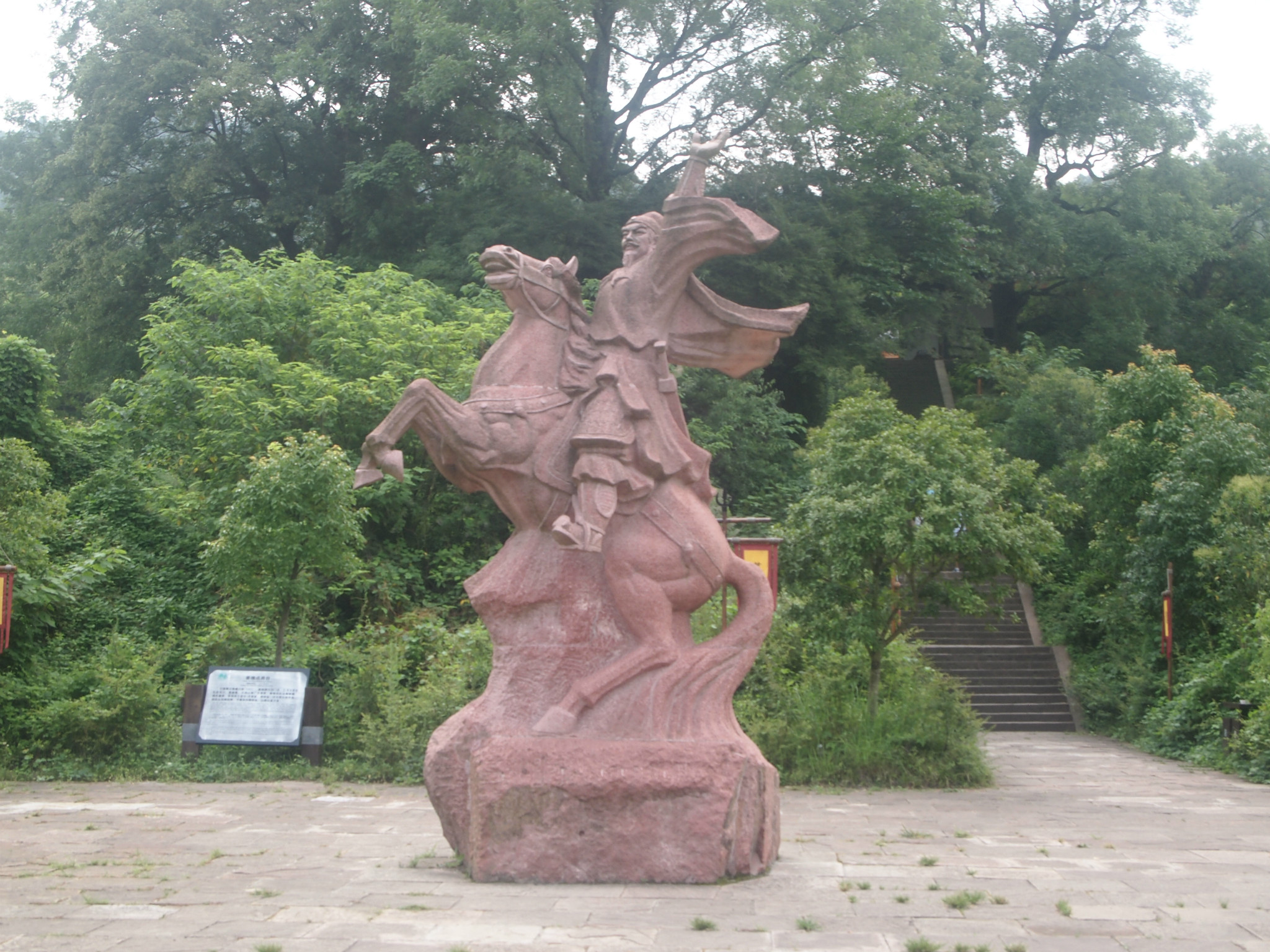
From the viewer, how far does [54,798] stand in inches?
394

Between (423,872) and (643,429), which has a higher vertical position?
(643,429)

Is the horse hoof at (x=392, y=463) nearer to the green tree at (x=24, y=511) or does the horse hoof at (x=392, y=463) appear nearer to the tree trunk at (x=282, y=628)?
the tree trunk at (x=282, y=628)

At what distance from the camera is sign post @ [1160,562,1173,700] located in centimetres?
1545

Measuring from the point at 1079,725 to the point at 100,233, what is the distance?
18.9 m

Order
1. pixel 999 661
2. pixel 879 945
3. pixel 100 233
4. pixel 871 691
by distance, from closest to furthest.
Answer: pixel 879 945 < pixel 871 691 < pixel 999 661 < pixel 100 233

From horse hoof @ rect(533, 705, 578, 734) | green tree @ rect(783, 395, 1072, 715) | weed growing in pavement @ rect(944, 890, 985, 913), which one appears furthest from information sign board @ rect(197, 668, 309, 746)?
weed growing in pavement @ rect(944, 890, 985, 913)

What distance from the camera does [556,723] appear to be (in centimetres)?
656

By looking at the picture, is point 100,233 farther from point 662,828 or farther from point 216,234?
point 662,828

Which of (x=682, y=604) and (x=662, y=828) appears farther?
(x=682, y=604)

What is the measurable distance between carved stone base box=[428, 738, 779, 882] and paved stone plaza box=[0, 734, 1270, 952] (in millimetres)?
153

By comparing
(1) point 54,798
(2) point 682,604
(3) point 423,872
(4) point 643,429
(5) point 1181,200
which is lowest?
(1) point 54,798

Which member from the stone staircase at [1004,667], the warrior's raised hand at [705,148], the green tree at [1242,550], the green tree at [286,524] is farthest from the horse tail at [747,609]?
the stone staircase at [1004,667]

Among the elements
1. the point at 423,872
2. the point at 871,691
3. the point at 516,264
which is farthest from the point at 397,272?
the point at 423,872

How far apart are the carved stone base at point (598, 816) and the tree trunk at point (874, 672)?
599 centimetres
